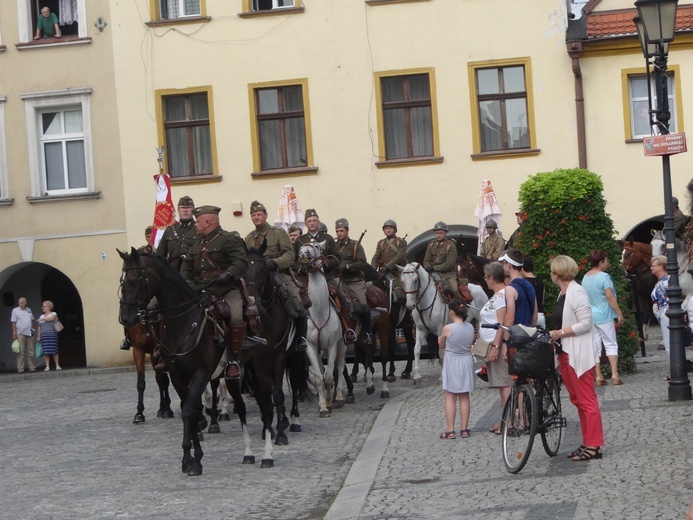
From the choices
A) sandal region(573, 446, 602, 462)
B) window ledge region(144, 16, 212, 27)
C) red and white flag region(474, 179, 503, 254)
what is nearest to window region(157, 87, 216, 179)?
window ledge region(144, 16, 212, 27)

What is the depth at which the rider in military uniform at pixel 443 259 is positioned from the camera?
2247 centimetres

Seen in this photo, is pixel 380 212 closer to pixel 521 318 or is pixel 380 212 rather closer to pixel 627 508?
pixel 521 318

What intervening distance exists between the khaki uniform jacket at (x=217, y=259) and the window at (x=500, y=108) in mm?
18360

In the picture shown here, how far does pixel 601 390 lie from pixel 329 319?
361cm

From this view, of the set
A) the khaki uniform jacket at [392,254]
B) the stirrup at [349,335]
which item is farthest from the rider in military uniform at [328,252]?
the khaki uniform jacket at [392,254]

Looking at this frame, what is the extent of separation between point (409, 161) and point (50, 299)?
36.9 ft

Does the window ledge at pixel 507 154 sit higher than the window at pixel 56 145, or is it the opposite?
the window at pixel 56 145

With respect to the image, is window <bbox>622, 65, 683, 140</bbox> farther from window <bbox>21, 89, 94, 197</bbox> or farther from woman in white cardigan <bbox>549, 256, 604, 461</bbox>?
woman in white cardigan <bbox>549, 256, 604, 461</bbox>

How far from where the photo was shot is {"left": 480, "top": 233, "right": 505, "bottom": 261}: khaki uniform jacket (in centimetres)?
2521

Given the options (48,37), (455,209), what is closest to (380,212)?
(455,209)

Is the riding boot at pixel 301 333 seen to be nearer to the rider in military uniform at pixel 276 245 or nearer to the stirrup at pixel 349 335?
the rider in military uniform at pixel 276 245

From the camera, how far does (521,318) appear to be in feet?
43.4

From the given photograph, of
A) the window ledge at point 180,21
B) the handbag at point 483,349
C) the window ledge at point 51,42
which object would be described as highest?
the window ledge at point 180,21

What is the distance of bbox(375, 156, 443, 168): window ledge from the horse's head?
574 inches
